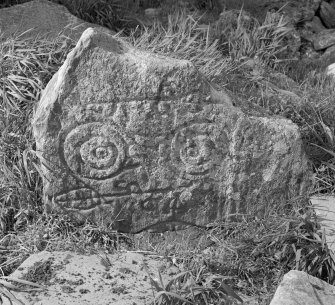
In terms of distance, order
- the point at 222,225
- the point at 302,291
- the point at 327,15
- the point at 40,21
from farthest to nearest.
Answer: the point at 327,15, the point at 40,21, the point at 222,225, the point at 302,291

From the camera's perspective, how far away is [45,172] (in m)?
3.53

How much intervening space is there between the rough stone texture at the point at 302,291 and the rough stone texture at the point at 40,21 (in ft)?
7.74

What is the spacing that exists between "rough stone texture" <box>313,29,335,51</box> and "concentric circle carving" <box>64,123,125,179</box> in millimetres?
2974

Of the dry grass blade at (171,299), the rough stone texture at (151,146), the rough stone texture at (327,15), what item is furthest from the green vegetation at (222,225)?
the rough stone texture at (327,15)

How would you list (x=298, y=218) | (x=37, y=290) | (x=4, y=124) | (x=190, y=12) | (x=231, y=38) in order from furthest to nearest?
1. (x=190, y=12)
2. (x=231, y=38)
3. (x=4, y=124)
4. (x=298, y=218)
5. (x=37, y=290)

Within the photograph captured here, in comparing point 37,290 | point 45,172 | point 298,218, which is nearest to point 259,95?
point 298,218

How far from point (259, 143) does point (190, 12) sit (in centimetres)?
241

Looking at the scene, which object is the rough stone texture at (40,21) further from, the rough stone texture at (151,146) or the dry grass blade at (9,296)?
the dry grass blade at (9,296)

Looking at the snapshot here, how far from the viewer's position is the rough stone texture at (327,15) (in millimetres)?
6363

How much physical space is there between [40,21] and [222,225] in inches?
86.9

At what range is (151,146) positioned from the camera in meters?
3.52

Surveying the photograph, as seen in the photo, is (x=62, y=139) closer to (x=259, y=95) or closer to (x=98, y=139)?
(x=98, y=139)

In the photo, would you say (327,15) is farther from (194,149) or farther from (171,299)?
(171,299)

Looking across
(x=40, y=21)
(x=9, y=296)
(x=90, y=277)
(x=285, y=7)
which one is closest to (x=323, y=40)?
(x=285, y=7)
